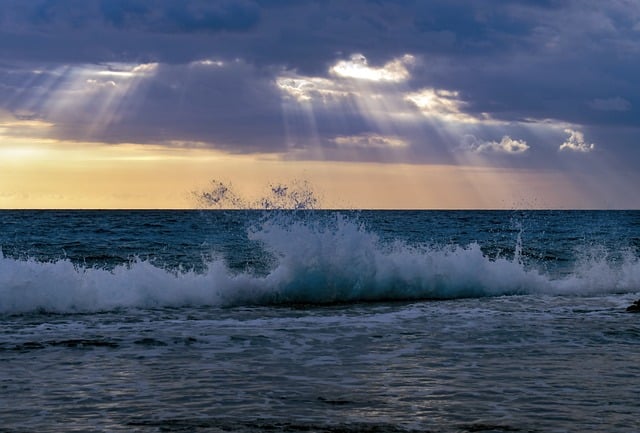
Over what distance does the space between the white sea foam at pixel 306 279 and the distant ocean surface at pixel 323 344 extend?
5 centimetres

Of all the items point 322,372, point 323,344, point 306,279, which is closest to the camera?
point 322,372

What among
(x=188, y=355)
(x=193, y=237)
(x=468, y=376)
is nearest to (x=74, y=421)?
(x=188, y=355)

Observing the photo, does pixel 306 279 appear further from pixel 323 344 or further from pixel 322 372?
pixel 322 372

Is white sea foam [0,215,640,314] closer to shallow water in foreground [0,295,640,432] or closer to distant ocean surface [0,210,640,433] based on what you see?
distant ocean surface [0,210,640,433]

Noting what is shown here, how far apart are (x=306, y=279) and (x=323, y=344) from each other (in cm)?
819

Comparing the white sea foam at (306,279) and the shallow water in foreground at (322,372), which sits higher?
the white sea foam at (306,279)

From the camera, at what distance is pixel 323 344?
12.1m

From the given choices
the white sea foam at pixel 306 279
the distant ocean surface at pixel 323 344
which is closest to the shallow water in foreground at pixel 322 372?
the distant ocean surface at pixel 323 344

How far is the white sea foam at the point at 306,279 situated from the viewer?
17578 millimetres

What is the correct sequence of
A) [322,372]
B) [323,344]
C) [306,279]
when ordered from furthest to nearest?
[306,279] < [323,344] < [322,372]

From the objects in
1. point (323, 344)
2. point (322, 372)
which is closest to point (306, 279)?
point (323, 344)

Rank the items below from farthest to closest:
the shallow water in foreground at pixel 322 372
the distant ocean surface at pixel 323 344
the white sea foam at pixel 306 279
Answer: the white sea foam at pixel 306 279
the distant ocean surface at pixel 323 344
the shallow water in foreground at pixel 322 372

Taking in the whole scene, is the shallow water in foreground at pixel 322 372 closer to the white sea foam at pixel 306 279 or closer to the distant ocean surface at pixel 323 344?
the distant ocean surface at pixel 323 344

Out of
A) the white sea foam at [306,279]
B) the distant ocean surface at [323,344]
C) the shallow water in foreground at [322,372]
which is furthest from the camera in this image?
the white sea foam at [306,279]
